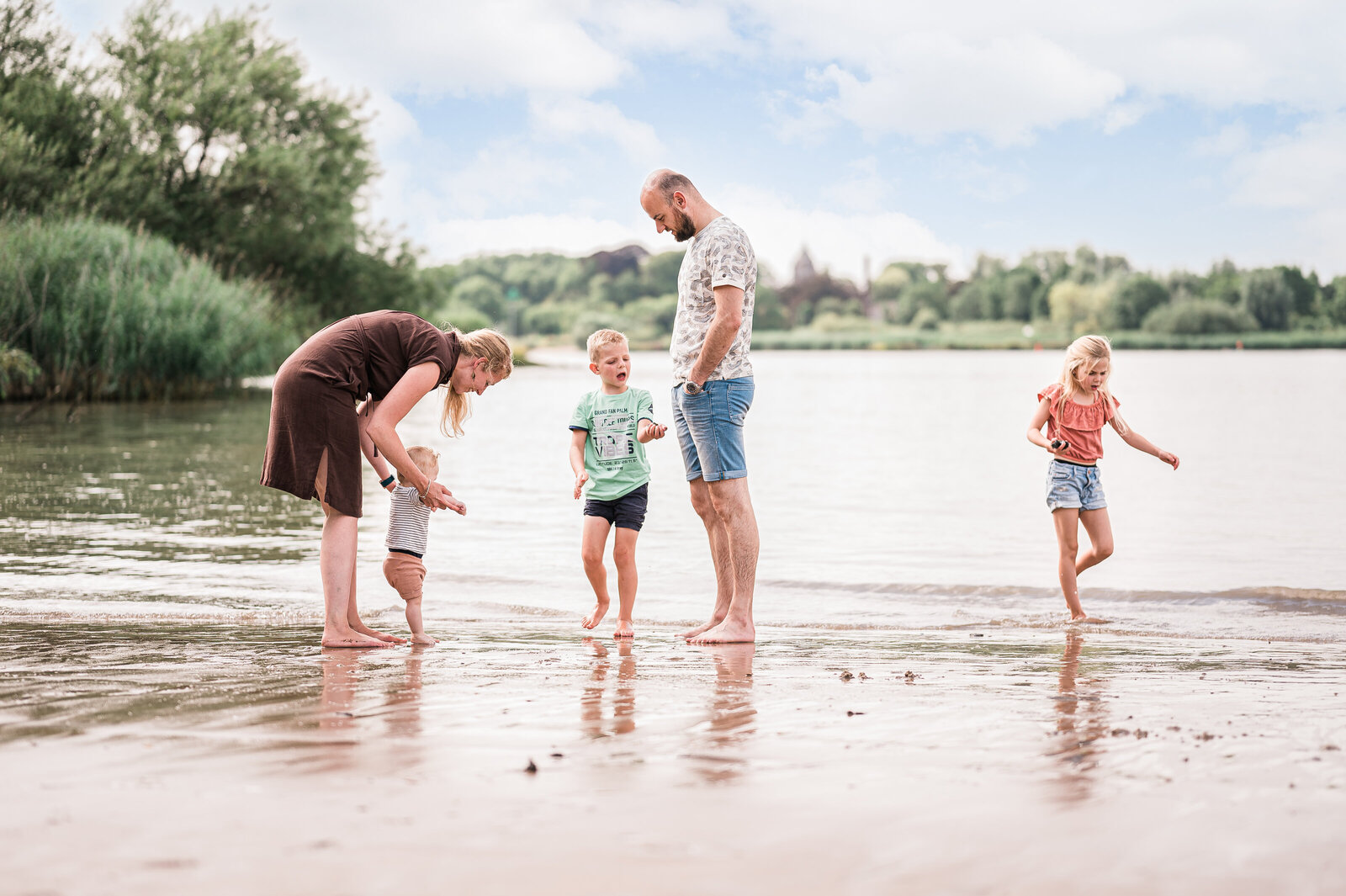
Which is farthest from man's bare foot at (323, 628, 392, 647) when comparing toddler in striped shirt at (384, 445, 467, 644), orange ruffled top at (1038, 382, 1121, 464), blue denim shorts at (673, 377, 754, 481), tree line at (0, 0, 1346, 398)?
tree line at (0, 0, 1346, 398)

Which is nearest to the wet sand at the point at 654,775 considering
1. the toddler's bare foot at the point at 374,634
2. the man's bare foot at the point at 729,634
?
the toddler's bare foot at the point at 374,634

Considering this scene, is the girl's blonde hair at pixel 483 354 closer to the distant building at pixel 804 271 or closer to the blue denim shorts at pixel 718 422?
the blue denim shorts at pixel 718 422

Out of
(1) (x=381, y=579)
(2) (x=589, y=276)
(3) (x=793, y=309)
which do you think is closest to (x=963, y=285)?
(3) (x=793, y=309)

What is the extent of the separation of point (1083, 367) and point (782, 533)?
12.2 feet

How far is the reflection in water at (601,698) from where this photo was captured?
357 centimetres

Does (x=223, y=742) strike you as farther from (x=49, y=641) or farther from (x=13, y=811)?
(x=49, y=641)

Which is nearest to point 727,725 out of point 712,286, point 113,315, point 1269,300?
point 712,286

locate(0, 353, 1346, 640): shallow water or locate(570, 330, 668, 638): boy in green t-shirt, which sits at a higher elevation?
locate(570, 330, 668, 638): boy in green t-shirt

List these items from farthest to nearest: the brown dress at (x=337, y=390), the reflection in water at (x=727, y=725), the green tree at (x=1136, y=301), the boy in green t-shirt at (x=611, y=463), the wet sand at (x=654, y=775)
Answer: the green tree at (x=1136, y=301)
the boy in green t-shirt at (x=611, y=463)
the brown dress at (x=337, y=390)
the reflection in water at (x=727, y=725)
the wet sand at (x=654, y=775)

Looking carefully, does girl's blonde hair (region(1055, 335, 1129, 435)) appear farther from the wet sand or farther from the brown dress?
the brown dress

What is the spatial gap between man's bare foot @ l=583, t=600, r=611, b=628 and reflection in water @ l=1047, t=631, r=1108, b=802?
7.44ft

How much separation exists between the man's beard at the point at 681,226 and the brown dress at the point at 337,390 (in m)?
1.31

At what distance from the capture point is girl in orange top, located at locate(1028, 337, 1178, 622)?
673 centimetres

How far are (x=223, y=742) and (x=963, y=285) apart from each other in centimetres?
15405
